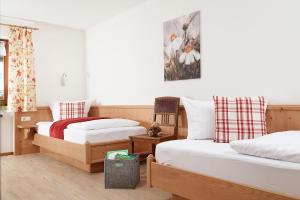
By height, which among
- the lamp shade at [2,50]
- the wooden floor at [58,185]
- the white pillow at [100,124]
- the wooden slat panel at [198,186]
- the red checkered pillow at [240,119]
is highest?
the lamp shade at [2,50]

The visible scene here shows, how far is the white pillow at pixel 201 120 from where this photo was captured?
96.8 inches

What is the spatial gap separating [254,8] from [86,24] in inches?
125

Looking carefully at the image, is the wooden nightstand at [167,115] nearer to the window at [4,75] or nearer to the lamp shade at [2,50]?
the window at [4,75]

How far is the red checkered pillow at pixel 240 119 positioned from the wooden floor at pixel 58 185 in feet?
2.53

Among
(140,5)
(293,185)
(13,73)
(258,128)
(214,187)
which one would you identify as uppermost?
(140,5)

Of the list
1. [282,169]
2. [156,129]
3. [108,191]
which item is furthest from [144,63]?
[282,169]

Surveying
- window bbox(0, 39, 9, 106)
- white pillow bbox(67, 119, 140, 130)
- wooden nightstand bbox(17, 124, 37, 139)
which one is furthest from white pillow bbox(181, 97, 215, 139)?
window bbox(0, 39, 9, 106)

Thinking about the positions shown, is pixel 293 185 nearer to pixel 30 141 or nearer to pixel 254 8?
pixel 254 8

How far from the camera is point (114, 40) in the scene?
4.37 metres

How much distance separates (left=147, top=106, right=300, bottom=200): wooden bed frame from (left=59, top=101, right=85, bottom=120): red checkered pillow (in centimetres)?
253

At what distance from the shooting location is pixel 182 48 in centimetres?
320

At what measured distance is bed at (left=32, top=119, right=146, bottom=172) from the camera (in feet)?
9.99

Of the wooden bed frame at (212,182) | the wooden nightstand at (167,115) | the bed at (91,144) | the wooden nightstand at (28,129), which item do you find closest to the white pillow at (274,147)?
the wooden bed frame at (212,182)

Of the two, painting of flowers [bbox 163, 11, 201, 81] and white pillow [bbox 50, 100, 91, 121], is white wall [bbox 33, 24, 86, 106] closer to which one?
white pillow [bbox 50, 100, 91, 121]
